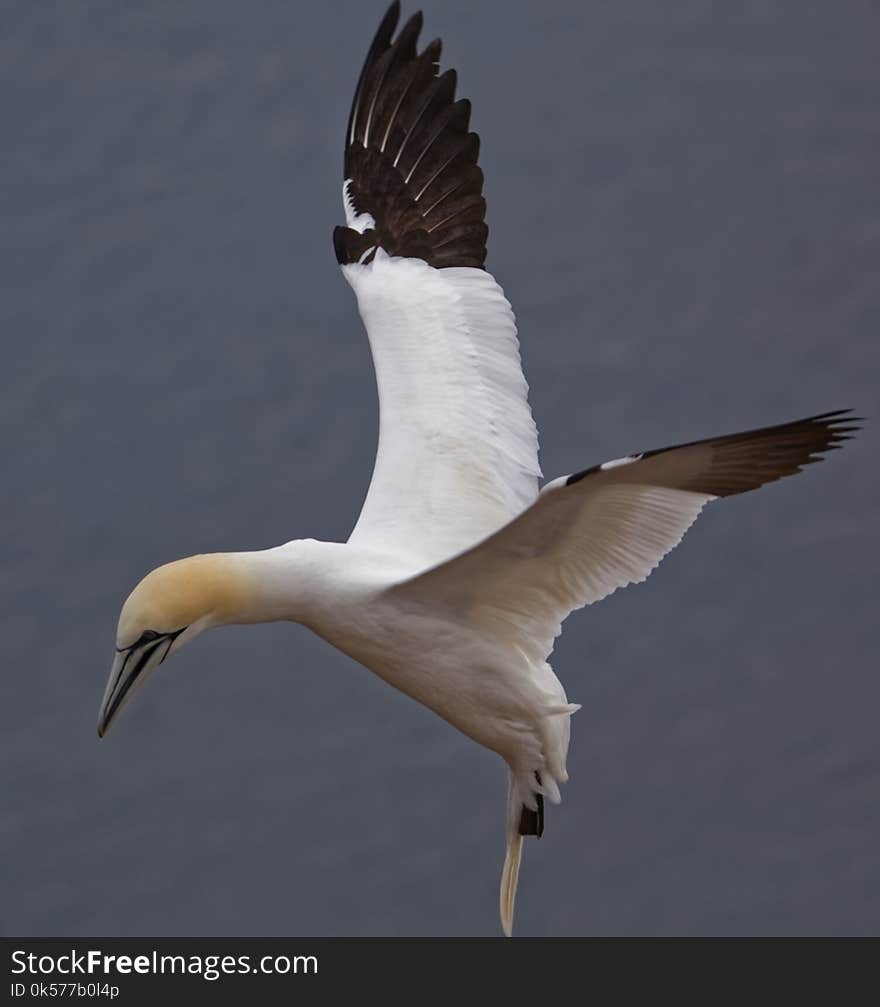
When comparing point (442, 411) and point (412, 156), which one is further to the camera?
point (412, 156)

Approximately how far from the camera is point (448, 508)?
668 cm

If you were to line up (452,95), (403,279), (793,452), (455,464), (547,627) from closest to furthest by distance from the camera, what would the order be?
(793,452) → (547,627) → (455,464) → (403,279) → (452,95)

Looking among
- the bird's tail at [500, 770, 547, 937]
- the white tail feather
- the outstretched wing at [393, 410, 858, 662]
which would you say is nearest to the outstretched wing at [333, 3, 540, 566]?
the outstretched wing at [393, 410, 858, 662]

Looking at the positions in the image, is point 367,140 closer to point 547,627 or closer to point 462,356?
point 462,356

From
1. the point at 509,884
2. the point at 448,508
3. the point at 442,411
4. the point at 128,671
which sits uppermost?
the point at 442,411

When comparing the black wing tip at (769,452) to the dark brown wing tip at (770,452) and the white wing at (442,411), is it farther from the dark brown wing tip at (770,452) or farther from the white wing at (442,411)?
the white wing at (442,411)

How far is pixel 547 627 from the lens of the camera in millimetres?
6305

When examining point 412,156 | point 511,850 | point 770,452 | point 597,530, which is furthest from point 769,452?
point 412,156

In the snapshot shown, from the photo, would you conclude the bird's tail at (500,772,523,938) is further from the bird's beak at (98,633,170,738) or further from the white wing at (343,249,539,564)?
the bird's beak at (98,633,170,738)

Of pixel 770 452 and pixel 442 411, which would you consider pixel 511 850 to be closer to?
pixel 442 411

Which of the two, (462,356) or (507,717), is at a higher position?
(462,356)

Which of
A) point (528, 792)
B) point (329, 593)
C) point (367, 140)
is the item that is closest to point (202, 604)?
point (329, 593)

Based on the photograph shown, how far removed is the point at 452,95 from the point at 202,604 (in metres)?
2.82

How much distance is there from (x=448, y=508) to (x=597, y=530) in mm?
989
